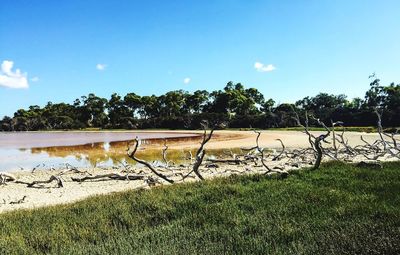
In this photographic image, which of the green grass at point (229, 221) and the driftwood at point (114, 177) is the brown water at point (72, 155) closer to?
the driftwood at point (114, 177)

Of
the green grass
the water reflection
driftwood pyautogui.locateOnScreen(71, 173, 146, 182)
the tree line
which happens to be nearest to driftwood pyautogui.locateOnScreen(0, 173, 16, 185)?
driftwood pyautogui.locateOnScreen(71, 173, 146, 182)

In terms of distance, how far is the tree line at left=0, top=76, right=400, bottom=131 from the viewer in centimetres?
8094

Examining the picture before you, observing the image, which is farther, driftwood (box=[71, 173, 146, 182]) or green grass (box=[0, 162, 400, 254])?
driftwood (box=[71, 173, 146, 182])

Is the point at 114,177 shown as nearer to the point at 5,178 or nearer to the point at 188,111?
the point at 5,178

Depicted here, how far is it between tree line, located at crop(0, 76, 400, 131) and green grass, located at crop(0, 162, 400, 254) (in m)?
67.0

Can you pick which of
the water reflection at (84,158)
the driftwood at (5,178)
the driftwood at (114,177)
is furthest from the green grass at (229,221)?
the water reflection at (84,158)

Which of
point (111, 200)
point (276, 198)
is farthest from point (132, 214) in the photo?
point (276, 198)

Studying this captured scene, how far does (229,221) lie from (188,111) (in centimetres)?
10043

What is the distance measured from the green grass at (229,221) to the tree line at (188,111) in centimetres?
6704

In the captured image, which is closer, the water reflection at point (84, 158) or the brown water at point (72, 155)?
the water reflection at point (84, 158)

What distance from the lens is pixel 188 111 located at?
10694 cm

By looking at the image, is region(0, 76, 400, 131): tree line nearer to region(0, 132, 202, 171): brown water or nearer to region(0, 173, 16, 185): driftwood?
region(0, 132, 202, 171): brown water

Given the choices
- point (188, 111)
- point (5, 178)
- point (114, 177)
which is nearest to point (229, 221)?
point (114, 177)

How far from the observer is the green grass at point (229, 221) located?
5.35 meters
